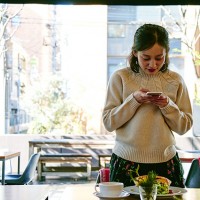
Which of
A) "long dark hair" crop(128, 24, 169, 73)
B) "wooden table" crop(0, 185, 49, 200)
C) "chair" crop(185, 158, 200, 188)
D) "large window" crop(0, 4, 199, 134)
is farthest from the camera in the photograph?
"large window" crop(0, 4, 199, 134)

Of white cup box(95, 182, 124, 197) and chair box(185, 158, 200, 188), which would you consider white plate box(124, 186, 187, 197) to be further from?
chair box(185, 158, 200, 188)

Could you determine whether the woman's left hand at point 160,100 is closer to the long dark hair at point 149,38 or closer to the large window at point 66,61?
the long dark hair at point 149,38

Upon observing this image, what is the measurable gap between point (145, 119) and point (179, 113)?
133 mm

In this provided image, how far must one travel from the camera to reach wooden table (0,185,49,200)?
167cm

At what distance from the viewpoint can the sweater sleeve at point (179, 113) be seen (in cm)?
171

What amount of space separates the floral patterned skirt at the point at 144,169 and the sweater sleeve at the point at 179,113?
0.12 metres

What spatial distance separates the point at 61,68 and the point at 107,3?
6.71m

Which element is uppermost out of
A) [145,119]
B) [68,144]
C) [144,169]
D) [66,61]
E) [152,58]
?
[66,61]

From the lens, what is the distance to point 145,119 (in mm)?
1742

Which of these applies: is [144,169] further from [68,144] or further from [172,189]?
[68,144]

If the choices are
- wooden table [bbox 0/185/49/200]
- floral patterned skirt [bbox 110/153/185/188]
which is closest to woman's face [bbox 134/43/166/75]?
floral patterned skirt [bbox 110/153/185/188]

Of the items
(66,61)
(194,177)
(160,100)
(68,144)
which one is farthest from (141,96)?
(66,61)

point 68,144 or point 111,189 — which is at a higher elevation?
point 111,189

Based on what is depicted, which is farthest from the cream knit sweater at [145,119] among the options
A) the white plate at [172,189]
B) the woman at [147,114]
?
the white plate at [172,189]
